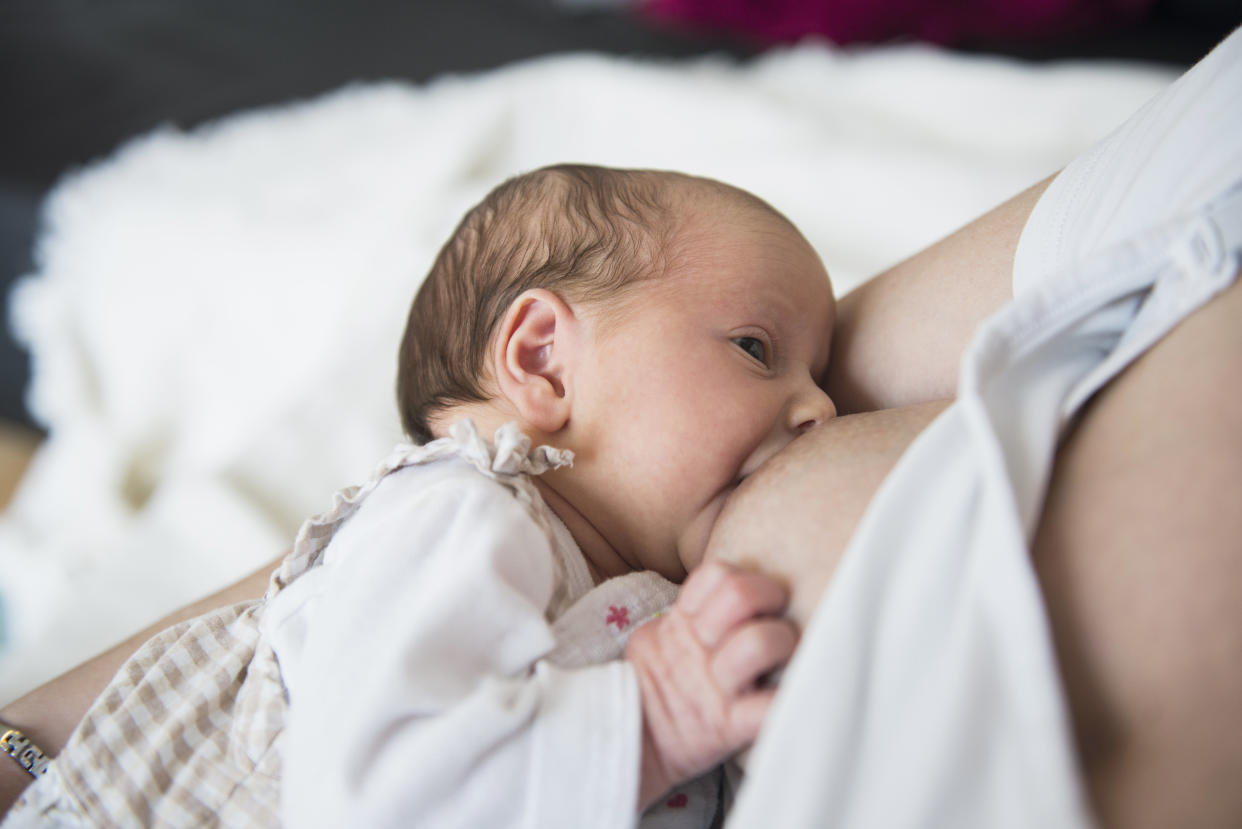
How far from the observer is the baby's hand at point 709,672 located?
611 millimetres

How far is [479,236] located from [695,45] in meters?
1.91

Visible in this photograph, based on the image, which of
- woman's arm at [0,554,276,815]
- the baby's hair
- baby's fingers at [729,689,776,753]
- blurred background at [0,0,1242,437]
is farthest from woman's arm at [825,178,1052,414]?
blurred background at [0,0,1242,437]

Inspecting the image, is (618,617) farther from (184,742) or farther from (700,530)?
(184,742)

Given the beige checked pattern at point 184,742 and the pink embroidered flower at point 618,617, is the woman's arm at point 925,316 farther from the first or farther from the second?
the beige checked pattern at point 184,742

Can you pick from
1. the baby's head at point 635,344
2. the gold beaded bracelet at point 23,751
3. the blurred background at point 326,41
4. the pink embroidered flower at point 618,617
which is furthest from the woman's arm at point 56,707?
the blurred background at point 326,41

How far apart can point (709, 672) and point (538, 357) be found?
1.32ft

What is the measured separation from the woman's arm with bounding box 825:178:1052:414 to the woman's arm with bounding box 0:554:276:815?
787 millimetres

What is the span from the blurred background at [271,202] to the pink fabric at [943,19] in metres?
0.30

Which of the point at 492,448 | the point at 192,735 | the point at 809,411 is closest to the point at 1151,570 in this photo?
the point at 809,411

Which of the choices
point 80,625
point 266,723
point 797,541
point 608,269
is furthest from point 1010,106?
point 80,625

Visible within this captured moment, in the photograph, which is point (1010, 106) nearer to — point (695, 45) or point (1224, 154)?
point (695, 45)

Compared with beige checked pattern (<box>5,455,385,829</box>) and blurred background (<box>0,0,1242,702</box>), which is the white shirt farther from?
blurred background (<box>0,0,1242,702</box>)

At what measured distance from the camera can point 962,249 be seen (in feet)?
3.01

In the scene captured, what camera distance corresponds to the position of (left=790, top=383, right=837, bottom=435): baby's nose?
864mm
